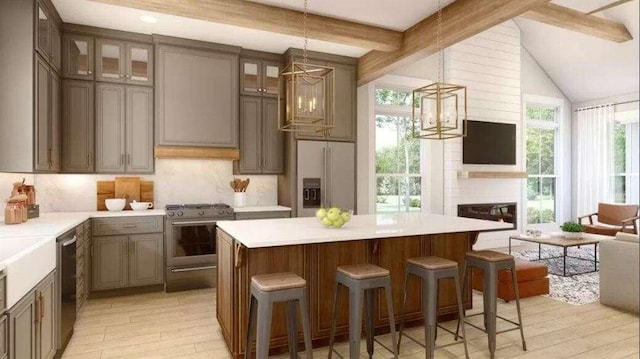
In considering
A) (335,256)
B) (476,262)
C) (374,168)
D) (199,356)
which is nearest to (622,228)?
(374,168)

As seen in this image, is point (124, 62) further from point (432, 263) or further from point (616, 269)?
point (616, 269)

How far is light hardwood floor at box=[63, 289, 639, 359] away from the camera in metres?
2.82

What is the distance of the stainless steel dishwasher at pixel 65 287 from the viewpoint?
2.71 meters

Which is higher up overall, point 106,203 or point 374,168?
point 374,168

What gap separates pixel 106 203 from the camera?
14.4 ft

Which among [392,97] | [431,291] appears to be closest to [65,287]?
[431,291]

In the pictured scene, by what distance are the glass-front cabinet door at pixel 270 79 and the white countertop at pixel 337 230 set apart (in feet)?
7.84

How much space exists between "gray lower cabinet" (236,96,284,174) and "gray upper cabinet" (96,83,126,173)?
140 cm

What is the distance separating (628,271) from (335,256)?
2568mm

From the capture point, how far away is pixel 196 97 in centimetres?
467

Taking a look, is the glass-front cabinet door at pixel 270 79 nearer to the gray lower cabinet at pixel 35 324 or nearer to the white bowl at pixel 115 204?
the white bowl at pixel 115 204

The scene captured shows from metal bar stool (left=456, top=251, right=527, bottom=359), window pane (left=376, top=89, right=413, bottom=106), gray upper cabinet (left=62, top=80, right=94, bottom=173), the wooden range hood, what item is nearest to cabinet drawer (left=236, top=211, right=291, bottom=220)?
the wooden range hood

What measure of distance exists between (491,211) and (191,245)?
4.97m

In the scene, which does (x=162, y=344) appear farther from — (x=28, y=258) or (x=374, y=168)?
(x=374, y=168)
